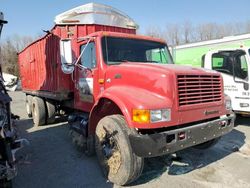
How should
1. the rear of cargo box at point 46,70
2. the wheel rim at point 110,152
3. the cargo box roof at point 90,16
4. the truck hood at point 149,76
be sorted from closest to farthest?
the truck hood at point 149,76 → the wheel rim at point 110,152 → the cargo box roof at point 90,16 → the rear of cargo box at point 46,70

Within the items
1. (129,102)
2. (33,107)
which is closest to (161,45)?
(129,102)

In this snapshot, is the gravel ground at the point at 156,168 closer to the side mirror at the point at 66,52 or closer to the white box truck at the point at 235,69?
the white box truck at the point at 235,69

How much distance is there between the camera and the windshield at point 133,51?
5.51 metres

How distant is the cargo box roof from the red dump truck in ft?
0.04

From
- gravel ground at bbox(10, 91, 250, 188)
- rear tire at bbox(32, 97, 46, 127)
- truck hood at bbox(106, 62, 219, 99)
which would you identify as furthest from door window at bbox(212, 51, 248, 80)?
rear tire at bbox(32, 97, 46, 127)

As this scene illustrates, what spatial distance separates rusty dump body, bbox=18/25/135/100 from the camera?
22.1 ft

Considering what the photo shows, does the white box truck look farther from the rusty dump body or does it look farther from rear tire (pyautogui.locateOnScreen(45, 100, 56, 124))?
rear tire (pyautogui.locateOnScreen(45, 100, 56, 124))

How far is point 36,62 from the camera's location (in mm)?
9344

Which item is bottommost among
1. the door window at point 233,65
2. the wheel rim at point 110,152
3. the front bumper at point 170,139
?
the wheel rim at point 110,152

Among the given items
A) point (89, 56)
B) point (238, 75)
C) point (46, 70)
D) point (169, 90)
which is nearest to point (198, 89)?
point (169, 90)

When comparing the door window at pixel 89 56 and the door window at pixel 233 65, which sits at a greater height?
the door window at pixel 89 56

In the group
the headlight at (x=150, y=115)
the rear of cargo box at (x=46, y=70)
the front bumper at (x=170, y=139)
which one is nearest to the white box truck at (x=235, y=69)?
the rear of cargo box at (x=46, y=70)

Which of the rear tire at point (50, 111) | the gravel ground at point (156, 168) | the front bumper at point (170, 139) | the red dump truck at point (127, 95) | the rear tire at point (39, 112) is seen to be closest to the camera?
the front bumper at point (170, 139)

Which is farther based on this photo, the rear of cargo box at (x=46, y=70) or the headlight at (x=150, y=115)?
the rear of cargo box at (x=46, y=70)
